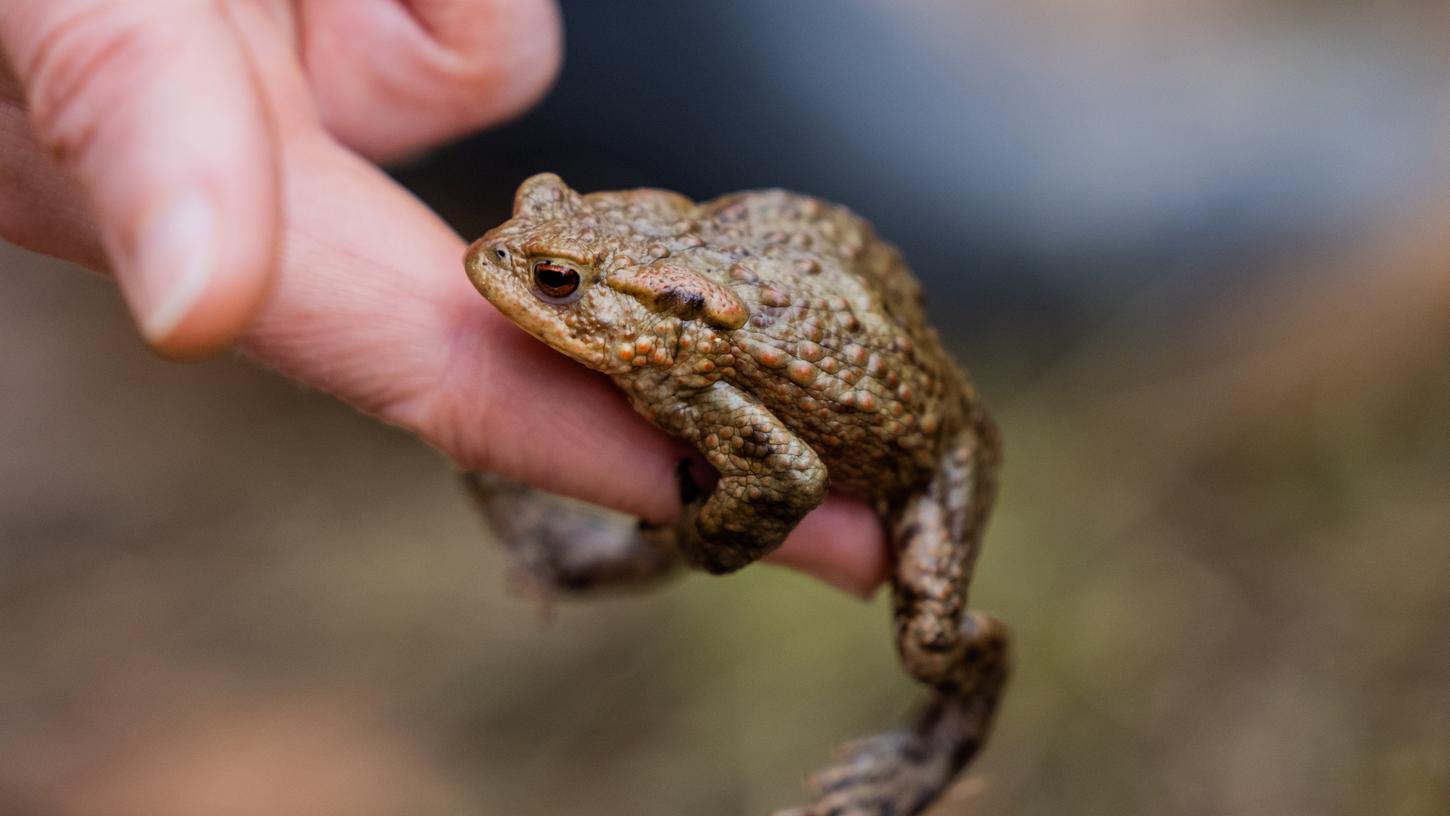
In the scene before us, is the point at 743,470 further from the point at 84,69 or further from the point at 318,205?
the point at 84,69

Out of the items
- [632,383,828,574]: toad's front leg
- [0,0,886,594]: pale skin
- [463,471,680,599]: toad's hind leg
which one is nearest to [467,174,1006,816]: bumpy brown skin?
[632,383,828,574]: toad's front leg

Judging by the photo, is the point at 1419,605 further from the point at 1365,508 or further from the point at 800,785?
the point at 800,785

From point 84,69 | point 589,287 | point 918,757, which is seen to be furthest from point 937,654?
point 84,69

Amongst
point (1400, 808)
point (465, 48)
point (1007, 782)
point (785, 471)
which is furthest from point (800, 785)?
point (465, 48)

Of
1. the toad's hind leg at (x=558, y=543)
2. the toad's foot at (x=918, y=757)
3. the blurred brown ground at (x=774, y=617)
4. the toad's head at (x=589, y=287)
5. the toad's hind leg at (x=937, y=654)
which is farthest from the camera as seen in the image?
the blurred brown ground at (x=774, y=617)

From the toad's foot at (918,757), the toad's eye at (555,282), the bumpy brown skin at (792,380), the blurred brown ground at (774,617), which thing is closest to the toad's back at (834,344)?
the bumpy brown skin at (792,380)

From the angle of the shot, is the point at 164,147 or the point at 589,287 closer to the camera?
the point at 164,147

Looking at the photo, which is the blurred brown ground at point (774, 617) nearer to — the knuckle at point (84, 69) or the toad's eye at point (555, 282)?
the toad's eye at point (555, 282)
